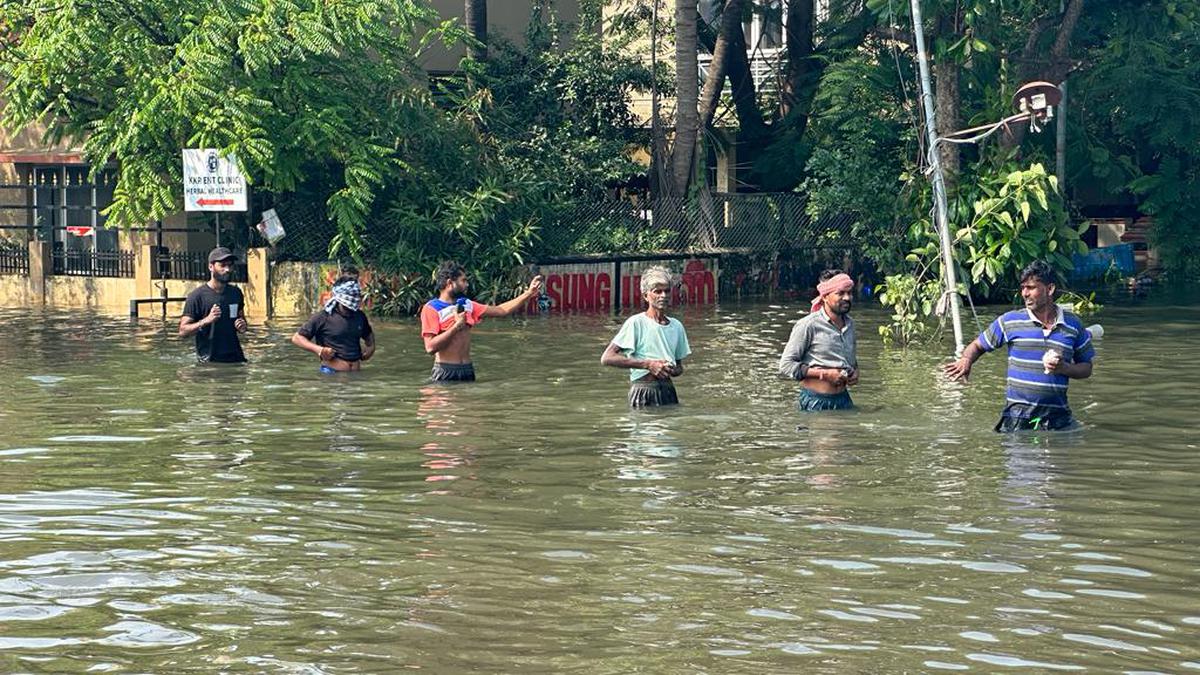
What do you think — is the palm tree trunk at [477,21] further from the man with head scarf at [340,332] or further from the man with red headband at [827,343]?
the man with red headband at [827,343]

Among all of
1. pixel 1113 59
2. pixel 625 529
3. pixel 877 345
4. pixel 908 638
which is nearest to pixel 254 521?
pixel 625 529

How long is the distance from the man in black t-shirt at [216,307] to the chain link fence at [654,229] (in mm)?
10967

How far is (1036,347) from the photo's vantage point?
13688 mm

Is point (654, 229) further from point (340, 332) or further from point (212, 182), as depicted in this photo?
point (340, 332)

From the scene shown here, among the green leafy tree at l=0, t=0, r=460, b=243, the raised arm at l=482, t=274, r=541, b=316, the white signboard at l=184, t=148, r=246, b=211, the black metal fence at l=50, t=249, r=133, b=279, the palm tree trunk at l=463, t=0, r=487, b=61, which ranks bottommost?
the raised arm at l=482, t=274, r=541, b=316

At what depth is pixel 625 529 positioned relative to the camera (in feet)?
35.9

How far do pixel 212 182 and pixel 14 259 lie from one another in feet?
24.5

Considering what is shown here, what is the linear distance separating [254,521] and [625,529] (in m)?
2.17

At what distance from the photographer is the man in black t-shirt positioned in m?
18.9

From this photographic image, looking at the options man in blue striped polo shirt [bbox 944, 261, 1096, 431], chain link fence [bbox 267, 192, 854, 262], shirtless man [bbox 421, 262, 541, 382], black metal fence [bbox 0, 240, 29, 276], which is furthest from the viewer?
black metal fence [bbox 0, 240, 29, 276]

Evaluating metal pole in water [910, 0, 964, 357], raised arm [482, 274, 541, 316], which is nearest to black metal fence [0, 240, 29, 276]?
metal pole in water [910, 0, 964, 357]

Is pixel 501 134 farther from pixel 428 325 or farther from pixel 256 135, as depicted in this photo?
pixel 428 325

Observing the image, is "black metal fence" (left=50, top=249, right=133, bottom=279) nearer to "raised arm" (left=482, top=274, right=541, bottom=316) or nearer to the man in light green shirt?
"raised arm" (left=482, top=274, right=541, bottom=316)

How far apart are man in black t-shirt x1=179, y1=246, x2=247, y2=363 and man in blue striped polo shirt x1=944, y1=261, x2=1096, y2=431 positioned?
8112 mm
